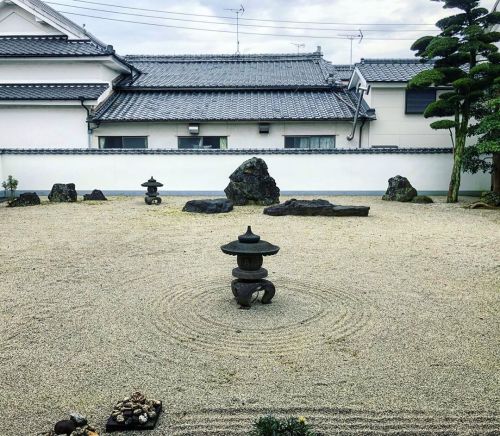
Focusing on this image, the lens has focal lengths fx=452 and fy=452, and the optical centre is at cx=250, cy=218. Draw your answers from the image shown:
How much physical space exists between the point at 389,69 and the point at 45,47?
1471 cm

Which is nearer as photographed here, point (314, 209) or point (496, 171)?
point (314, 209)

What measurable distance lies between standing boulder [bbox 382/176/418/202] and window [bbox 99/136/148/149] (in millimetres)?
9798

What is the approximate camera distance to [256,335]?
4.38 m

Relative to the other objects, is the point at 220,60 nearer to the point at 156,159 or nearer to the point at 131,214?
the point at 156,159

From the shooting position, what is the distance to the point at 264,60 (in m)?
24.9

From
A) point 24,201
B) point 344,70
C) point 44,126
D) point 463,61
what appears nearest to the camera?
point 463,61

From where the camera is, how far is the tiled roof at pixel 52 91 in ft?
57.3

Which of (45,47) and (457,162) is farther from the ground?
(45,47)

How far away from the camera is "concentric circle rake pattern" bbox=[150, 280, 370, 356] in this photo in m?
4.21

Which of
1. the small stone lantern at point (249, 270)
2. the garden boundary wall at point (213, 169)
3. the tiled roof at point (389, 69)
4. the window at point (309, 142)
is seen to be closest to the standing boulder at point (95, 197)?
the garden boundary wall at point (213, 169)

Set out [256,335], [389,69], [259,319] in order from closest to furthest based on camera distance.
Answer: [256,335]
[259,319]
[389,69]

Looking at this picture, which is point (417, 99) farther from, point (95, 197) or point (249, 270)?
point (249, 270)

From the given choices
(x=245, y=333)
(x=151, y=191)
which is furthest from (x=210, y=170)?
(x=245, y=333)

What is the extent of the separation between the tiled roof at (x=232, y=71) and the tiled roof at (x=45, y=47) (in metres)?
2.24
